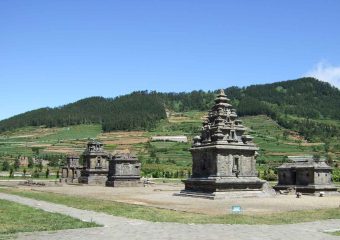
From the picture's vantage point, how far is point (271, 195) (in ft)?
138

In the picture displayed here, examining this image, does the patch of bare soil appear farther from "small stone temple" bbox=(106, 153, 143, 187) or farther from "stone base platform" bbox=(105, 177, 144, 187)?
"small stone temple" bbox=(106, 153, 143, 187)

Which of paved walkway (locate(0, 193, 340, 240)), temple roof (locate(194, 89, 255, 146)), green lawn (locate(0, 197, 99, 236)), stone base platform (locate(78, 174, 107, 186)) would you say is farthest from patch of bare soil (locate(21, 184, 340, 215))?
stone base platform (locate(78, 174, 107, 186))

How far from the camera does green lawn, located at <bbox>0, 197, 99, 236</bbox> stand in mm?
16922

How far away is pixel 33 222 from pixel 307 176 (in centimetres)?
3583

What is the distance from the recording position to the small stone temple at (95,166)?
72125 mm

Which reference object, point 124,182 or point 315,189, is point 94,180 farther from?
point 315,189

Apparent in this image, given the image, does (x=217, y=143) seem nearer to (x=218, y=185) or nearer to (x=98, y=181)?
(x=218, y=185)

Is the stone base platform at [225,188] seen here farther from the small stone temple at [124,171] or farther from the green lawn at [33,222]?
the small stone temple at [124,171]

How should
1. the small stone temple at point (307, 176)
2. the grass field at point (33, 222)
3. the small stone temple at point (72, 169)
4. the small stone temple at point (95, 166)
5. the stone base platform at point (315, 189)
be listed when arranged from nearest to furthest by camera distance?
the grass field at point (33, 222) < the stone base platform at point (315, 189) < the small stone temple at point (307, 176) < the small stone temple at point (95, 166) < the small stone temple at point (72, 169)

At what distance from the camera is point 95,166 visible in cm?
7319

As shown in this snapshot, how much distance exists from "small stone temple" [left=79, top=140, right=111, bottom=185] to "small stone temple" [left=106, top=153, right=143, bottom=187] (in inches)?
262

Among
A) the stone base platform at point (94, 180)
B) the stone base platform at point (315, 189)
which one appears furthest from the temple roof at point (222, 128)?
the stone base platform at point (94, 180)

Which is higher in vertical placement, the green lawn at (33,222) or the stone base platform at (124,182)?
the green lawn at (33,222)

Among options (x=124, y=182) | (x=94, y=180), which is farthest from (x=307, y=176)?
(x=94, y=180)
